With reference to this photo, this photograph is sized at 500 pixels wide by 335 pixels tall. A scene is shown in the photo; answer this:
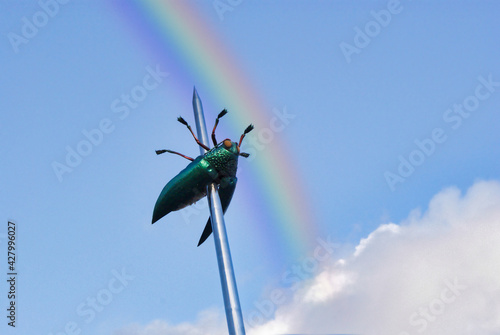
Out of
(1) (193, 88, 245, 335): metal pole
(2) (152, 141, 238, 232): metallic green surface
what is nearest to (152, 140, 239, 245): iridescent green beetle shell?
(2) (152, 141, 238, 232): metallic green surface

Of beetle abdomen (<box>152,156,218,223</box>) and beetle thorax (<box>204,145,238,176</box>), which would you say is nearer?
beetle abdomen (<box>152,156,218,223</box>)

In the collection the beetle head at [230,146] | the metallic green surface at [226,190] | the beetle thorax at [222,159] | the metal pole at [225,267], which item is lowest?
the metal pole at [225,267]

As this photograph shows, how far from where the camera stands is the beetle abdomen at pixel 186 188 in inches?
679

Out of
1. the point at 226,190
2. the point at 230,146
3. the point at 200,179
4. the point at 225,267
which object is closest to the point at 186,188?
the point at 200,179

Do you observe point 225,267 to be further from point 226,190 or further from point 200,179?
point 226,190

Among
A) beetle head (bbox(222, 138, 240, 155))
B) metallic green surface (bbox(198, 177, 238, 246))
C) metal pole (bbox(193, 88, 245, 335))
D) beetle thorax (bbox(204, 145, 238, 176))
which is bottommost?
metal pole (bbox(193, 88, 245, 335))

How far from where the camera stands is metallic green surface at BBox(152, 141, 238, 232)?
17.3 metres

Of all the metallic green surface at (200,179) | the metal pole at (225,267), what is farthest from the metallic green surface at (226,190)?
the metal pole at (225,267)

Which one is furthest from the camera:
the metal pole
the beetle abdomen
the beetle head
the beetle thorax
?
the beetle head

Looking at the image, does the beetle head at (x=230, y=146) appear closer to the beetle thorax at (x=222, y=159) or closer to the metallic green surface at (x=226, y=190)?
the beetle thorax at (x=222, y=159)

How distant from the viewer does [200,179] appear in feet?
56.6

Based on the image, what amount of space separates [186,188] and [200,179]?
25.7 inches

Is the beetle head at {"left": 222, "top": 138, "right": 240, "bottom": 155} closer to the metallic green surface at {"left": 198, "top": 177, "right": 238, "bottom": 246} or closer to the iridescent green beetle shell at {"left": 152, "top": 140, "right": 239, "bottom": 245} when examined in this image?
the iridescent green beetle shell at {"left": 152, "top": 140, "right": 239, "bottom": 245}

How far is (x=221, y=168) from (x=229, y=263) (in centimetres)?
365
